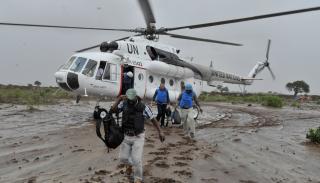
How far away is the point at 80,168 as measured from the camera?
301 inches

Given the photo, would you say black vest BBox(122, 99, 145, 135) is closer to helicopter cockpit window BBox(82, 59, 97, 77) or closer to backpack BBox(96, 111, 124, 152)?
backpack BBox(96, 111, 124, 152)

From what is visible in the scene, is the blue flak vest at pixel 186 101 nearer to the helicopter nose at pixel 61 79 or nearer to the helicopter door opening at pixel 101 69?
the helicopter door opening at pixel 101 69

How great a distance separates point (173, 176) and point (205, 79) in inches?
543

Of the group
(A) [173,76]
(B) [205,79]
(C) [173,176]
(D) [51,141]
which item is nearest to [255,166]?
(C) [173,176]

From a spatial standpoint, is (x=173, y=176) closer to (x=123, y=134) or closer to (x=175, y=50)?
(x=123, y=134)

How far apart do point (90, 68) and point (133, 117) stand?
8.92 metres

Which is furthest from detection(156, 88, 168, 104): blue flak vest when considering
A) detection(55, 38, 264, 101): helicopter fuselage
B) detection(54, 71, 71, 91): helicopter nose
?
detection(54, 71, 71, 91): helicopter nose

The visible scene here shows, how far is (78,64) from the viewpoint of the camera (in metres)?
15.5

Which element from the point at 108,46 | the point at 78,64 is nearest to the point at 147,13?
the point at 108,46

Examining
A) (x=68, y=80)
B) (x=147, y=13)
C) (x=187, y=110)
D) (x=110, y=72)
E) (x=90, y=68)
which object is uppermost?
(x=147, y=13)

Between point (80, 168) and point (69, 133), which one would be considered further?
point (69, 133)

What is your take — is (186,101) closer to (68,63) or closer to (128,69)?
(128,69)

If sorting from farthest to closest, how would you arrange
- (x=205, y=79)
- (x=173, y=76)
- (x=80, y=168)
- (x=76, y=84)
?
(x=205, y=79) < (x=173, y=76) < (x=76, y=84) < (x=80, y=168)

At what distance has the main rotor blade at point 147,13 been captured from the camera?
14219 millimetres
